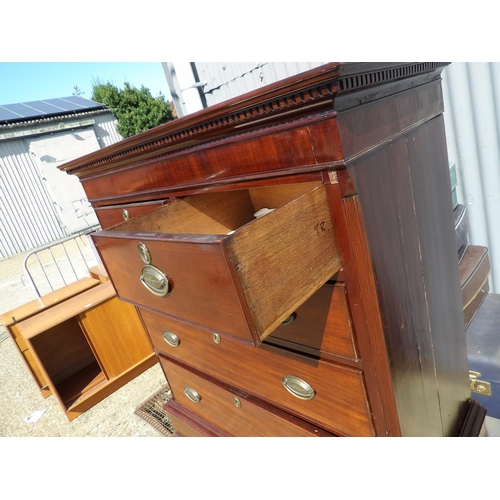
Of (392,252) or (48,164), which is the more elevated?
(48,164)

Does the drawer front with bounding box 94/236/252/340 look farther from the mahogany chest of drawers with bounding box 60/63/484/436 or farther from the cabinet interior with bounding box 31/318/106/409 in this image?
the cabinet interior with bounding box 31/318/106/409

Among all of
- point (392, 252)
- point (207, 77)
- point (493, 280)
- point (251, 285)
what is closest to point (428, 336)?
point (392, 252)

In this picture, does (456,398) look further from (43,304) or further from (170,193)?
(43,304)

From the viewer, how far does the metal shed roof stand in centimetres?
779

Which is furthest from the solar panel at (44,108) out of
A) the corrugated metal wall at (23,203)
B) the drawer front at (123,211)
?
the drawer front at (123,211)

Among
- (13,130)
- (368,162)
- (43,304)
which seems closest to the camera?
(368,162)

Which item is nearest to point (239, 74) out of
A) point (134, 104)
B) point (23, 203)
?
point (23, 203)

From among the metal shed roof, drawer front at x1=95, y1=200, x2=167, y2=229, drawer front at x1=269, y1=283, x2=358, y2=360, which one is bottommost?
drawer front at x1=269, y1=283, x2=358, y2=360

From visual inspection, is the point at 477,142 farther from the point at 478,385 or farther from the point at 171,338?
the point at 171,338

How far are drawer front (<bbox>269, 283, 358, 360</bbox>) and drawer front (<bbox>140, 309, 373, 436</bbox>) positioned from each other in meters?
0.05

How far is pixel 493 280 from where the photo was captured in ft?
7.13

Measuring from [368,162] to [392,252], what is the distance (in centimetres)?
22

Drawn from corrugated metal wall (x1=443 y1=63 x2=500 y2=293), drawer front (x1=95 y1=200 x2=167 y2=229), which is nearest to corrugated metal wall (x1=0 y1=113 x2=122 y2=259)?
drawer front (x1=95 y1=200 x2=167 y2=229)

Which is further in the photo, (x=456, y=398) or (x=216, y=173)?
(x=456, y=398)
